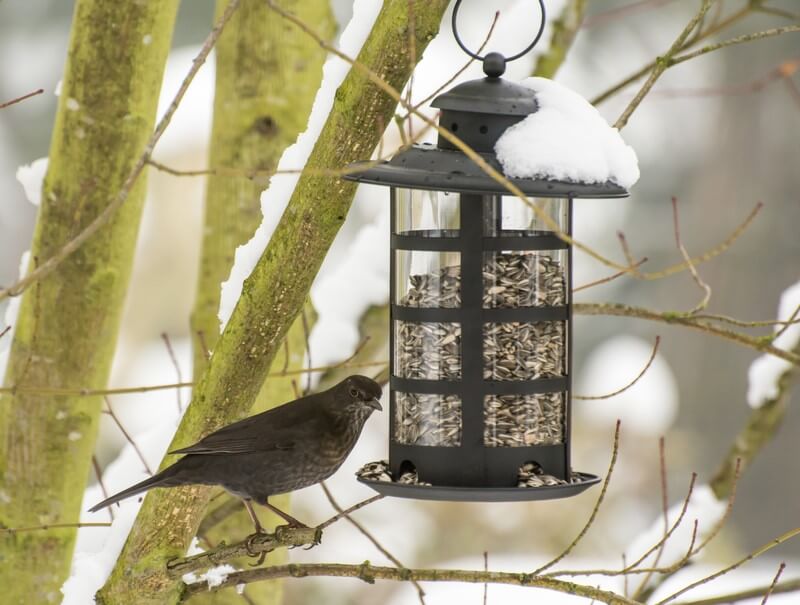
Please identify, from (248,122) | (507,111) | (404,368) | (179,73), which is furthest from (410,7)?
(179,73)

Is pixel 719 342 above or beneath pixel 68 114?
beneath

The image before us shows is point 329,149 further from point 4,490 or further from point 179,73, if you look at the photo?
point 179,73

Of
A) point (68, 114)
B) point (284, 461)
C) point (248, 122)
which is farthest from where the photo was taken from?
point (248, 122)

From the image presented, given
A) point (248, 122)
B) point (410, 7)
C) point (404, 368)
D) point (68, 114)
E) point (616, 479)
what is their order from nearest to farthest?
point (410, 7) → point (404, 368) → point (68, 114) → point (248, 122) → point (616, 479)

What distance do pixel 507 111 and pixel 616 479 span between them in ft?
32.5

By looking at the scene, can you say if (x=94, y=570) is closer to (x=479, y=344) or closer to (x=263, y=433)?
(x=263, y=433)

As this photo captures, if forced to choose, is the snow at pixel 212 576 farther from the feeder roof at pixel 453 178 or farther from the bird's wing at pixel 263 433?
the feeder roof at pixel 453 178

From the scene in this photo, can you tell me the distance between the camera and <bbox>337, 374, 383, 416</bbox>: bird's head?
3514 millimetres

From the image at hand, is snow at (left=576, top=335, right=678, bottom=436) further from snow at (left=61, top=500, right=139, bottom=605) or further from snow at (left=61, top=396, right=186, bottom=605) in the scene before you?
snow at (left=61, top=500, right=139, bottom=605)

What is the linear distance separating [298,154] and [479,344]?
79 cm

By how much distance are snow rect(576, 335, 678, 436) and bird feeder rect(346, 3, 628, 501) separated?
946 centimetres

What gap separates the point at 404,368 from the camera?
10.7 feet

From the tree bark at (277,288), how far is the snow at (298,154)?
0.17 meters

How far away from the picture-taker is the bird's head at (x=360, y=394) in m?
3.51
